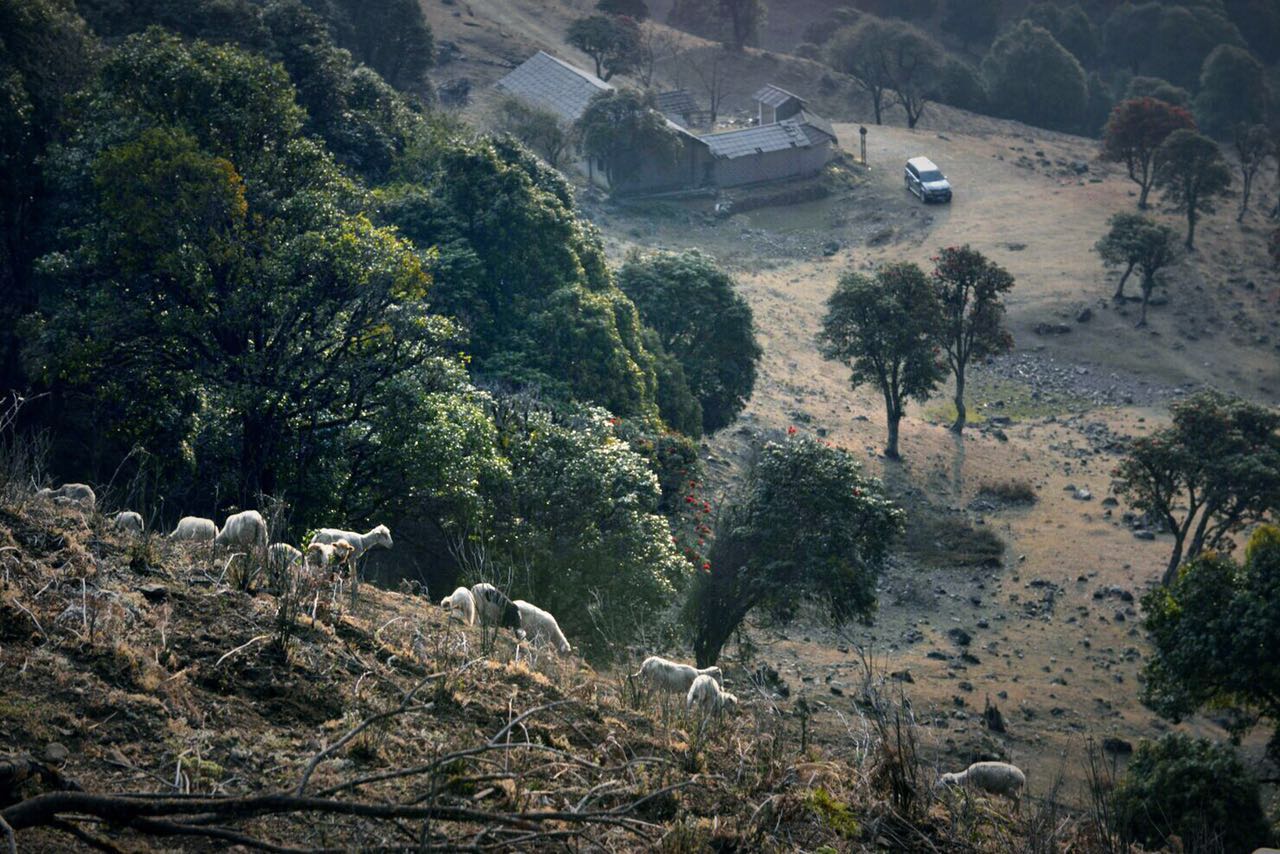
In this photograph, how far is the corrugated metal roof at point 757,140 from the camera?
62062 mm

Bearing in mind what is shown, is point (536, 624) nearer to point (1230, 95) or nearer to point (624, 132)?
point (624, 132)

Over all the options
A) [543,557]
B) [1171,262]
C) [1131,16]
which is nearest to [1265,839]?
[543,557]

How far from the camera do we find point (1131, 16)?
93938 mm

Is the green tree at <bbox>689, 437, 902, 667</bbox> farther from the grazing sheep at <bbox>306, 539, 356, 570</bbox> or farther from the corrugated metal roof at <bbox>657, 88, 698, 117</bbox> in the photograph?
the corrugated metal roof at <bbox>657, 88, 698, 117</bbox>

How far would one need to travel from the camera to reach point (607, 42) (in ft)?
242

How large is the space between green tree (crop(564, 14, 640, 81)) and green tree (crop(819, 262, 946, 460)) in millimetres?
38464

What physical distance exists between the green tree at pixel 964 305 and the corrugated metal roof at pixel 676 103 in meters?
30.4

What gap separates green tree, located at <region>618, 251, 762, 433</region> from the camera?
37.9 meters

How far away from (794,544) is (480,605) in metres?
14.2

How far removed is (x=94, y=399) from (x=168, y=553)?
11.5 meters

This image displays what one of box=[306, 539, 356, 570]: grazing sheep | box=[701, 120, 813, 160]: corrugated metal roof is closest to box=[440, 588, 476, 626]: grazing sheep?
box=[306, 539, 356, 570]: grazing sheep

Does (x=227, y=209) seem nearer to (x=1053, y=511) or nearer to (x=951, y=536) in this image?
(x=951, y=536)

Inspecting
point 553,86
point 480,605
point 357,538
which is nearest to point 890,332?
point 357,538

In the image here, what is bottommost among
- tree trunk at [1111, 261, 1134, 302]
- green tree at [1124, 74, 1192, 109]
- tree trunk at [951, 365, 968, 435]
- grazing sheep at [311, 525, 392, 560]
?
tree trunk at [951, 365, 968, 435]
